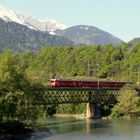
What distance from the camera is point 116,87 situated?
417 feet

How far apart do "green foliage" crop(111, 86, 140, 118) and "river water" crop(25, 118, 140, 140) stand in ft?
40.3

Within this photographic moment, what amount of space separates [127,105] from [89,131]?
2990 cm

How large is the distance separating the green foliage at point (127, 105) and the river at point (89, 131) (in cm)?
1229

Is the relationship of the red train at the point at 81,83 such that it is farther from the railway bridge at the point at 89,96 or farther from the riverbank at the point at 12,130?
the riverbank at the point at 12,130

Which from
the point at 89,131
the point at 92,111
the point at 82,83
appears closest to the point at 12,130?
the point at 89,131

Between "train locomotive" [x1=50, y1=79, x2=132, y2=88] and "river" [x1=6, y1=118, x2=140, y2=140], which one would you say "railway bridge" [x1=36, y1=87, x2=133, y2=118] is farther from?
"river" [x1=6, y1=118, x2=140, y2=140]

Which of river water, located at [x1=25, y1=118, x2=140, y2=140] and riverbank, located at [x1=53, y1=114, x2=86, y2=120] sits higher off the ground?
riverbank, located at [x1=53, y1=114, x2=86, y2=120]

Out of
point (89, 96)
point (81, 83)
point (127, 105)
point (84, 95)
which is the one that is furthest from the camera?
point (84, 95)

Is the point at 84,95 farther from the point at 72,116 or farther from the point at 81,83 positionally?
the point at 72,116

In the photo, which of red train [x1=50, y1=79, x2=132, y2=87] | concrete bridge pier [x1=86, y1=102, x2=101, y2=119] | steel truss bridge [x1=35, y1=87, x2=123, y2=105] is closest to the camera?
red train [x1=50, y1=79, x2=132, y2=87]

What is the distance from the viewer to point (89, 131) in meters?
88.2

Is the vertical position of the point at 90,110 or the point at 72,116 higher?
the point at 90,110

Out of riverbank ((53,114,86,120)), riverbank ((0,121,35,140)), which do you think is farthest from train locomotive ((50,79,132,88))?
riverbank ((0,121,35,140))

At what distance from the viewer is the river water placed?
79312 millimetres
